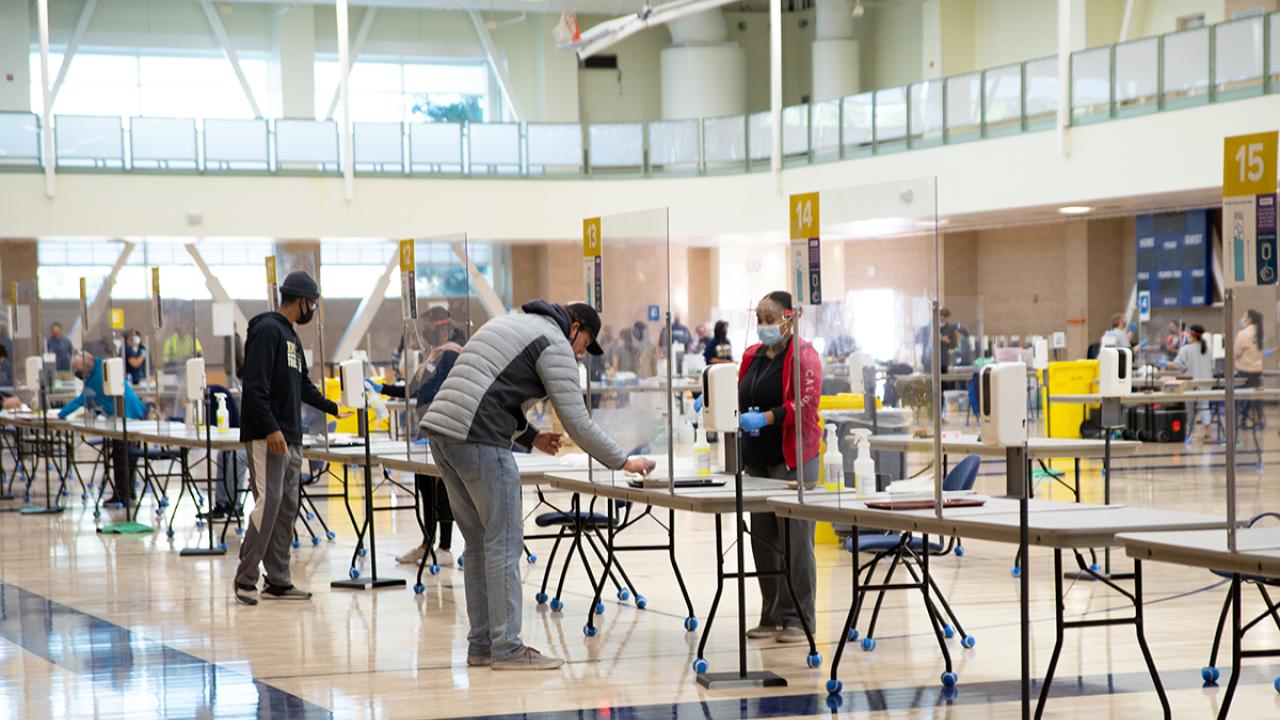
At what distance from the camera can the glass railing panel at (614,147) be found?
20328 millimetres

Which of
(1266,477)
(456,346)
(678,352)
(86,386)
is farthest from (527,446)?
(678,352)

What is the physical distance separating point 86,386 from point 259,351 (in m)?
5.63

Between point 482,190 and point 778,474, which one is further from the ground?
point 482,190

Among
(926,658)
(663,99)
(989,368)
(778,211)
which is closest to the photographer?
(989,368)

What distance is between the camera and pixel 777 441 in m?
6.01

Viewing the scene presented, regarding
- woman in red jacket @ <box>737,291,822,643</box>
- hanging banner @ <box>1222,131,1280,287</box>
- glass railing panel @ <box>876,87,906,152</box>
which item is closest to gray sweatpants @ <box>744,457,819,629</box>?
woman in red jacket @ <box>737,291,822,643</box>

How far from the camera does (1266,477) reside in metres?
10.3

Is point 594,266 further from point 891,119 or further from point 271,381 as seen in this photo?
point 891,119

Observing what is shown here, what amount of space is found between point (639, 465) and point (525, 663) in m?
0.86

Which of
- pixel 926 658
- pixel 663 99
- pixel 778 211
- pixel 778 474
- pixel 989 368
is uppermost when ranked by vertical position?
pixel 663 99

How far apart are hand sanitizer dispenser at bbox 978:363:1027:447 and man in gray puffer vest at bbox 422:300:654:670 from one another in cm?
146

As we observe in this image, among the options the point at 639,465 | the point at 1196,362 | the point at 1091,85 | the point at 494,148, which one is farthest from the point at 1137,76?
the point at 639,465

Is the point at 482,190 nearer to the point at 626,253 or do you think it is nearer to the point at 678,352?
the point at 678,352

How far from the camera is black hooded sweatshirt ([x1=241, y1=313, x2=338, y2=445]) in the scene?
703 centimetres
